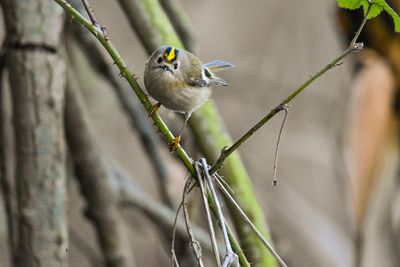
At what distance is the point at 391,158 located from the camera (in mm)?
→ 3803

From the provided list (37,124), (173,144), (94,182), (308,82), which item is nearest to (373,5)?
(308,82)

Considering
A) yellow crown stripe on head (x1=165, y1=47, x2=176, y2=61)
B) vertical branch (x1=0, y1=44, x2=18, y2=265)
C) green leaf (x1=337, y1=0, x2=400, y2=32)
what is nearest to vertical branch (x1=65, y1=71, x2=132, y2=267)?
vertical branch (x1=0, y1=44, x2=18, y2=265)

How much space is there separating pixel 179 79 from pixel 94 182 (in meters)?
1.00

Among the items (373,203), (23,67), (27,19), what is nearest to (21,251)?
(23,67)

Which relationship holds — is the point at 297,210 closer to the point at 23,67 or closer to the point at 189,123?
the point at 189,123

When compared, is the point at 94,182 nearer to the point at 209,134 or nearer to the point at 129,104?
the point at 129,104

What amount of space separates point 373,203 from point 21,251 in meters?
1.87

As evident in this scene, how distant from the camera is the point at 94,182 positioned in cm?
326

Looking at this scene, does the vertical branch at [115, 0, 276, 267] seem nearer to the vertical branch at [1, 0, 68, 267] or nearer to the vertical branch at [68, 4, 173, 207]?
the vertical branch at [1, 0, 68, 267]

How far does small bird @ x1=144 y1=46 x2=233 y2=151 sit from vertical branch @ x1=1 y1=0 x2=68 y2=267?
0.38m

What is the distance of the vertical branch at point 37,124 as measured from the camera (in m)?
2.49

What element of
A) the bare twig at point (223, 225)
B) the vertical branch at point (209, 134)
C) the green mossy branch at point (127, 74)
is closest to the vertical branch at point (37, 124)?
the vertical branch at point (209, 134)

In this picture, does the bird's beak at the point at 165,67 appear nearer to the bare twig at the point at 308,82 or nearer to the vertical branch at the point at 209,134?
the vertical branch at the point at 209,134

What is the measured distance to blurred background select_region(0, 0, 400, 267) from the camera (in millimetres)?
3777
